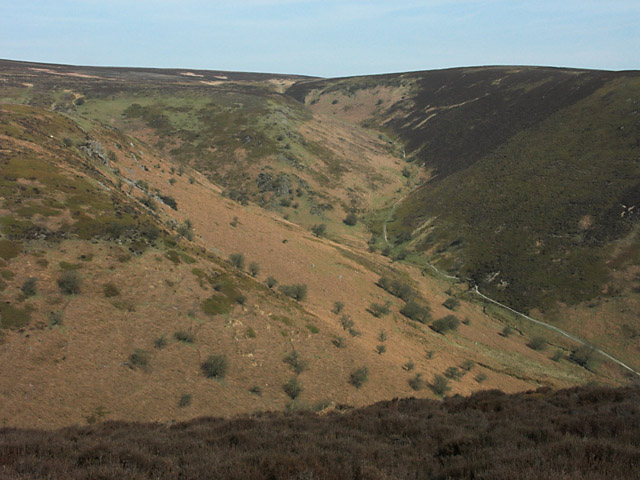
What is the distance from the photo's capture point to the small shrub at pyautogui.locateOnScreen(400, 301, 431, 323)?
37969 mm

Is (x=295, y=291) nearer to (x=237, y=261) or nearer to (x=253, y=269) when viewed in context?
(x=253, y=269)

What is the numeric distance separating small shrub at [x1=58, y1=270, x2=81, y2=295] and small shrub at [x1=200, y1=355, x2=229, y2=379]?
7869mm

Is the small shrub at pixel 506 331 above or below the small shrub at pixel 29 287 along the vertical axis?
below

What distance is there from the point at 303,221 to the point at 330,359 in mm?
45816

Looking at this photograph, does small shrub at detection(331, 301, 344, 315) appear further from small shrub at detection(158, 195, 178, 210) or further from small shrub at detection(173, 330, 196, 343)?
small shrub at detection(158, 195, 178, 210)

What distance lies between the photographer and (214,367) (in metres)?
19.0

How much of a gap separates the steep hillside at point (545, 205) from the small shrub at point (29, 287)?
51216 millimetres

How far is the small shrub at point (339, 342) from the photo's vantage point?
25.0 m

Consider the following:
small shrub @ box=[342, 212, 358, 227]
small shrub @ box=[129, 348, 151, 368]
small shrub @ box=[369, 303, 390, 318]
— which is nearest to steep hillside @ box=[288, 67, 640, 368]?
small shrub @ box=[342, 212, 358, 227]

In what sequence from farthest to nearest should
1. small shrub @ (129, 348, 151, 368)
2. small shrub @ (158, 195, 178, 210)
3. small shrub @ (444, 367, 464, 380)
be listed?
small shrub @ (158, 195, 178, 210), small shrub @ (444, 367, 464, 380), small shrub @ (129, 348, 151, 368)

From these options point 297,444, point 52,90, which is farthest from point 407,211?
point 52,90

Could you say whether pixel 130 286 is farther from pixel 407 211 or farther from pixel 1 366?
pixel 407 211

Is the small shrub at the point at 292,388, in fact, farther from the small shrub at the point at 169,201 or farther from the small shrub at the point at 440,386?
the small shrub at the point at 169,201

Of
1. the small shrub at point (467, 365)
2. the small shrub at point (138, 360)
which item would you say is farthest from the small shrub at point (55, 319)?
the small shrub at point (467, 365)
